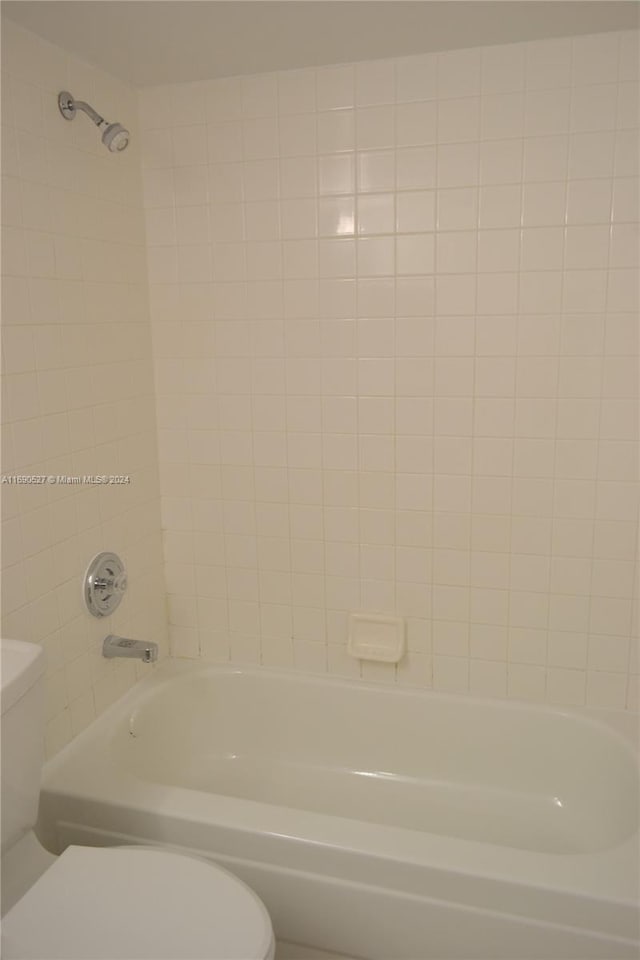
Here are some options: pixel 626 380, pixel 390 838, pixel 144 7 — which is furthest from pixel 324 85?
pixel 390 838

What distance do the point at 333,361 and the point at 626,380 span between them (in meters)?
0.80

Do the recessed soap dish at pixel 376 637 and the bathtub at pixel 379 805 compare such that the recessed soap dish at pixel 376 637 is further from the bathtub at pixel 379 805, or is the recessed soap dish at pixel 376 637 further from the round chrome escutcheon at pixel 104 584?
the round chrome escutcheon at pixel 104 584

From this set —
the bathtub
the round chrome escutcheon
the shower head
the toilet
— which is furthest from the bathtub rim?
the shower head

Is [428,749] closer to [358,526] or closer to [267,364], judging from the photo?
[358,526]

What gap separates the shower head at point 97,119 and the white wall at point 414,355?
37 centimetres

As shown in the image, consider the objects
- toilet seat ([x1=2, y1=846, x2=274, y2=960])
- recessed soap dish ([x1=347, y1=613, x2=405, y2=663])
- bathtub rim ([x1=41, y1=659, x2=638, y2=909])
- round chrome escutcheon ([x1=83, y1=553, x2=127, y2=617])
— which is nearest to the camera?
toilet seat ([x1=2, y1=846, x2=274, y2=960])

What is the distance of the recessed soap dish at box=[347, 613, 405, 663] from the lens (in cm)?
220

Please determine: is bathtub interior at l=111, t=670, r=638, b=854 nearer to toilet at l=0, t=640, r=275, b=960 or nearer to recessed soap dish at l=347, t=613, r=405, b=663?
recessed soap dish at l=347, t=613, r=405, b=663

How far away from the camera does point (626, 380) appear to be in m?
1.90

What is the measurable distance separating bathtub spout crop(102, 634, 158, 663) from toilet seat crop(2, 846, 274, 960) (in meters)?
0.59

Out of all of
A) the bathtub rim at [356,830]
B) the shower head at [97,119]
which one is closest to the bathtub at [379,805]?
the bathtub rim at [356,830]

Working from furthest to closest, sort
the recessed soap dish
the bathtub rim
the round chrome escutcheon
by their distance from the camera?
the recessed soap dish < the round chrome escutcheon < the bathtub rim

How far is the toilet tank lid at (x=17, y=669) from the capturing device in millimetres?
1356

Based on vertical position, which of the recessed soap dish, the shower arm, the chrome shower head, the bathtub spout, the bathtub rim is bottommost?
the bathtub rim
